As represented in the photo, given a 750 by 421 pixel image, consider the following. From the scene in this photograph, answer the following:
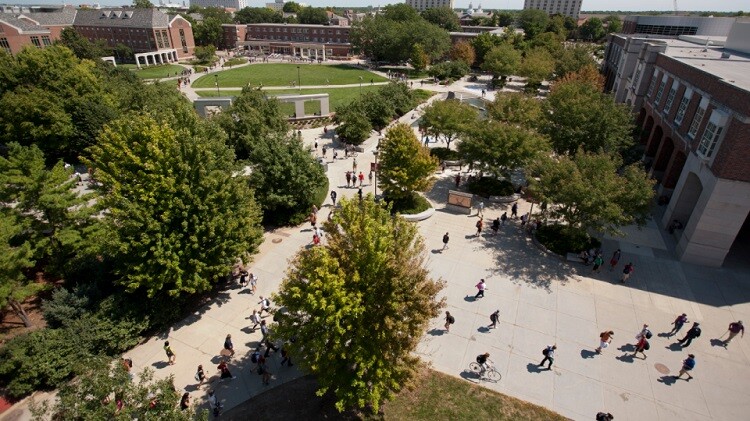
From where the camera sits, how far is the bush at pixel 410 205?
2745 centimetres

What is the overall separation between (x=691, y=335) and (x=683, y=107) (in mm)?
18315

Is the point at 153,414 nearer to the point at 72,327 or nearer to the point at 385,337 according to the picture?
the point at 385,337

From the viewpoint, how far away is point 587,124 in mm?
29062

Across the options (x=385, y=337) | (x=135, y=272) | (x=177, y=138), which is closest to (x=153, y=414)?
(x=385, y=337)

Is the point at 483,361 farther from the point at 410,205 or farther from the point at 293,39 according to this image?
the point at 293,39

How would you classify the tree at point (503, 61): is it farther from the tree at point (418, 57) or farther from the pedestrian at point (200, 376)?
the pedestrian at point (200, 376)

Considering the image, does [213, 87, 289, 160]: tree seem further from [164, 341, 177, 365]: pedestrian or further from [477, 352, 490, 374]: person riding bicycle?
[477, 352, 490, 374]: person riding bicycle

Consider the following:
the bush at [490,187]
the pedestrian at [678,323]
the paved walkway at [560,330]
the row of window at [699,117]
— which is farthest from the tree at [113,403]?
A: the row of window at [699,117]

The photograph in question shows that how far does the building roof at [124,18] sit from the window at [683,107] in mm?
105850

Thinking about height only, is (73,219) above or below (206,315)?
above

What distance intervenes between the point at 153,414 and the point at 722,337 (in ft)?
73.9

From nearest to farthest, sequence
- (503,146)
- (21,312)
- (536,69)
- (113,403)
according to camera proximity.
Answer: (113,403), (21,312), (503,146), (536,69)

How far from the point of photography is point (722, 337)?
1786 centimetres

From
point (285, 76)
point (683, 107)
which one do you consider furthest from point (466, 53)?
point (683, 107)
